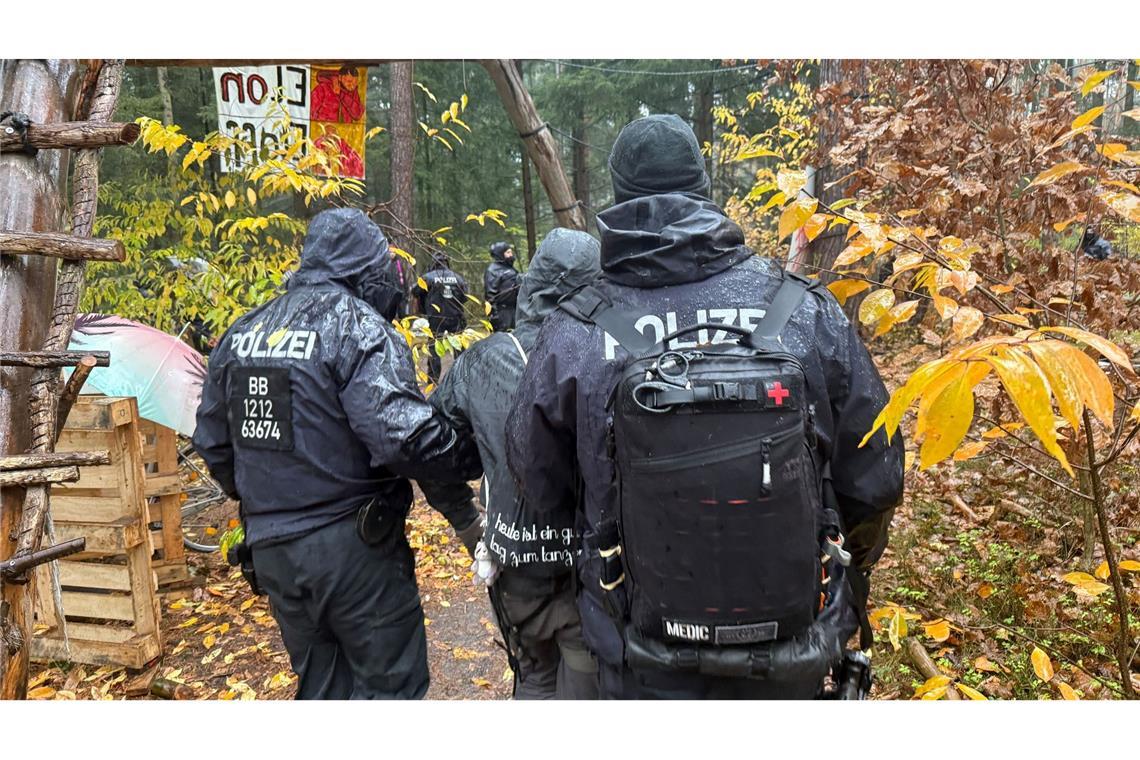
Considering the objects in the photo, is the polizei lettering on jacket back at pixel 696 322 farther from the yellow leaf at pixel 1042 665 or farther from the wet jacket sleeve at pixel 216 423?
the wet jacket sleeve at pixel 216 423

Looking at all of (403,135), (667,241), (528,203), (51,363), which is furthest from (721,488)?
(528,203)

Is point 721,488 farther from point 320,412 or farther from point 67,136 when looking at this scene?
point 67,136

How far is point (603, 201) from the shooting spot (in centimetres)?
2405

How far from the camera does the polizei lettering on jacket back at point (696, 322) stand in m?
1.75

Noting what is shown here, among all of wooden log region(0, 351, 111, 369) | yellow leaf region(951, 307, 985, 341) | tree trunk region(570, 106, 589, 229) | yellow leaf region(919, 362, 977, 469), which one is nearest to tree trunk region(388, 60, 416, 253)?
wooden log region(0, 351, 111, 369)

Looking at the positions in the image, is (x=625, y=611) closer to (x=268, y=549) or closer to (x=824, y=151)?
(x=268, y=549)

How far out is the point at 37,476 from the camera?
7.05ft

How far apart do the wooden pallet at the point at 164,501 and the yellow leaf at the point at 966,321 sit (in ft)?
16.5

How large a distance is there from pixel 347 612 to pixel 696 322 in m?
2.02

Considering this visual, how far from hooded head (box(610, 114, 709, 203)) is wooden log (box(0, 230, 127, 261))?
1716 millimetres

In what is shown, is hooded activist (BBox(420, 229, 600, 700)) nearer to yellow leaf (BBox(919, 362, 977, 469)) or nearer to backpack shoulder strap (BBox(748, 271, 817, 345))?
backpack shoulder strap (BBox(748, 271, 817, 345))

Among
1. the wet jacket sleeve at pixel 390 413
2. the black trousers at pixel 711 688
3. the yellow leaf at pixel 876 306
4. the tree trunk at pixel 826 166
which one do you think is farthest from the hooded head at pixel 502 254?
the black trousers at pixel 711 688

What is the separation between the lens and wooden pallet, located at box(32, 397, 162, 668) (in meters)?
4.06

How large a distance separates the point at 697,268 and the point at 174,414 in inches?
163
